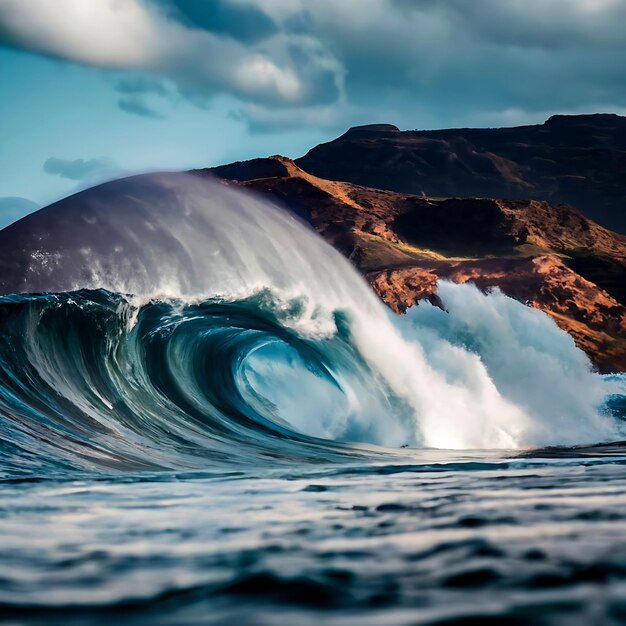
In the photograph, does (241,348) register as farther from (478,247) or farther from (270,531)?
(478,247)

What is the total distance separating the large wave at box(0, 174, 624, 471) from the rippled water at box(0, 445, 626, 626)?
3722 mm

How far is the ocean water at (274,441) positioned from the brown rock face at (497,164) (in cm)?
9837

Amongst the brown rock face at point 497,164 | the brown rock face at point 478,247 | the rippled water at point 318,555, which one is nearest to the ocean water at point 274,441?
the rippled water at point 318,555

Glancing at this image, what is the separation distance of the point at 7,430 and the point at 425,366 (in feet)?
27.4

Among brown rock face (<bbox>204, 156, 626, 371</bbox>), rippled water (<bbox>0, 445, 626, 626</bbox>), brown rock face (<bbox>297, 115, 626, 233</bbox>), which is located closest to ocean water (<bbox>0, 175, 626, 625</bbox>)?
rippled water (<bbox>0, 445, 626, 626</bbox>)

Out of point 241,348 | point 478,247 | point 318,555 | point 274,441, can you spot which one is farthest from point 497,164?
point 318,555

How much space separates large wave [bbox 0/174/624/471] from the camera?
9.22 m

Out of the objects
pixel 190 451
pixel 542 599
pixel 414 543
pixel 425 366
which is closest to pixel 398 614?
pixel 542 599

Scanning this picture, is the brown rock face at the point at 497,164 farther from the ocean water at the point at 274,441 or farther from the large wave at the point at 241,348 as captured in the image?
the ocean water at the point at 274,441

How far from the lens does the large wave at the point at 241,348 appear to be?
363 inches

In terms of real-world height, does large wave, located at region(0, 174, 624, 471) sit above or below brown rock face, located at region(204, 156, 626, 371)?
below

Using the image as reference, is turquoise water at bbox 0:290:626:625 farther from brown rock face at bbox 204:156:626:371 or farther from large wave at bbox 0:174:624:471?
brown rock face at bbox 204:156:626:371

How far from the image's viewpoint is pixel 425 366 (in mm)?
13156

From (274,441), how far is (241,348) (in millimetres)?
5598
